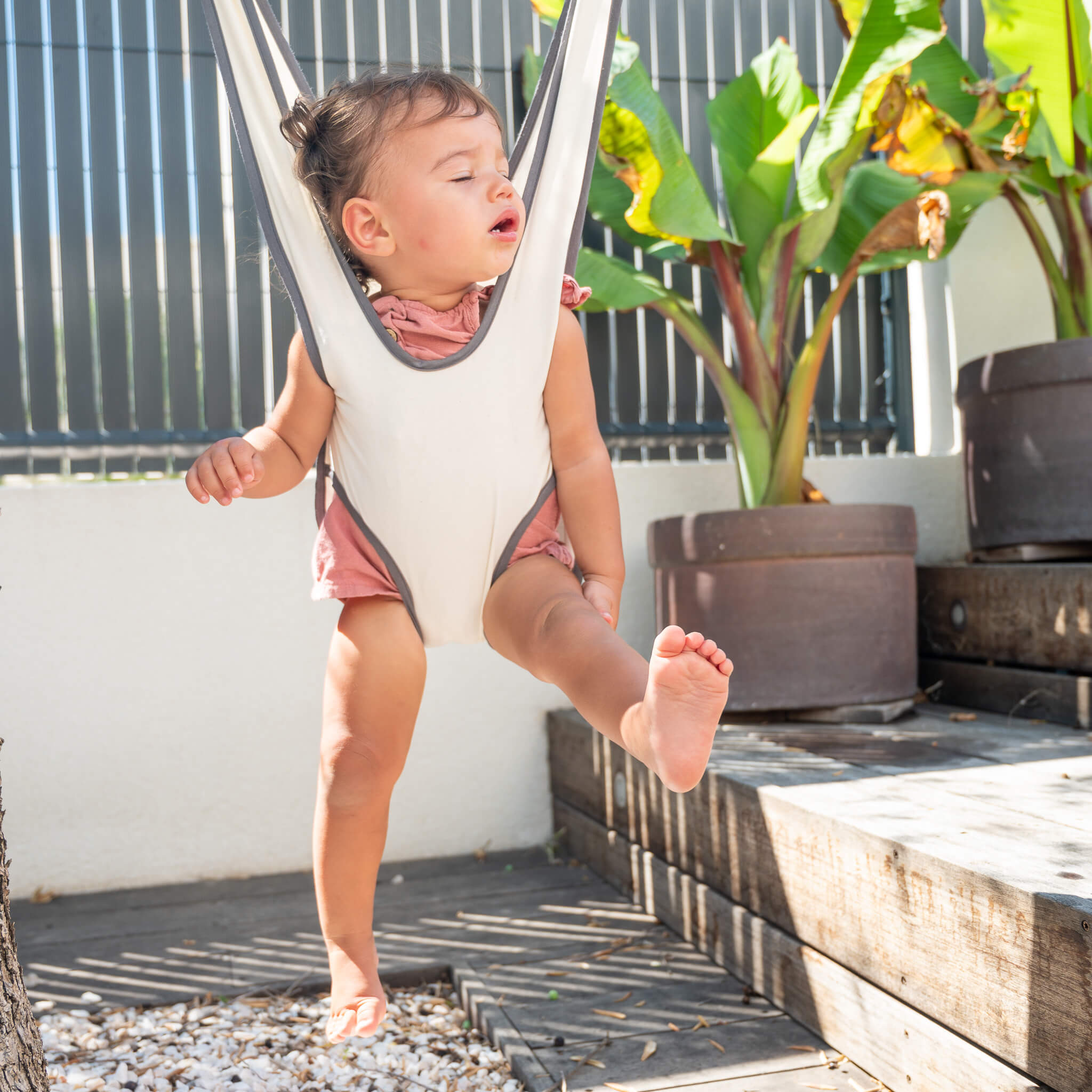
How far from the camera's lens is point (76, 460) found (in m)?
3.73

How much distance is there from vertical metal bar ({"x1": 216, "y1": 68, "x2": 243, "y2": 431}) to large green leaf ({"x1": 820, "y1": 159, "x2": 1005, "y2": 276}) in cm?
201

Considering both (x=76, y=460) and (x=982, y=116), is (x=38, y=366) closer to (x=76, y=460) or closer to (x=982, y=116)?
(x=76, y=460)

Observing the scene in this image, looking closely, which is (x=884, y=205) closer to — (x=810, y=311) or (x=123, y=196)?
(x=810, y=311)

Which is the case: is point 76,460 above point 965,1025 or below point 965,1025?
above

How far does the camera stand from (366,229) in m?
1.34

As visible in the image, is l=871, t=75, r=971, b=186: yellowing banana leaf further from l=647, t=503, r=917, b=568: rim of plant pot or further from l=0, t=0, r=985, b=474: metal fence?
l=0, t=0, r=985, b=474: metal fence

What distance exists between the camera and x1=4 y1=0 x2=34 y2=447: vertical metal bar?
12.0ft

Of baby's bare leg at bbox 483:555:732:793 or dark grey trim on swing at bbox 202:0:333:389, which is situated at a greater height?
dark grey trim on swing at bbox 202:0:333:389

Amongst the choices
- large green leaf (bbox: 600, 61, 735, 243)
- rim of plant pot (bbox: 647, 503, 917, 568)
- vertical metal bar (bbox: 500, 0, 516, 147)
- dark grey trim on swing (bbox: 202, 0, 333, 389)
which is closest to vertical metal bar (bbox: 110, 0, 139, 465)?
vertical metal bar (bbox: 500, 0, 516, 147)

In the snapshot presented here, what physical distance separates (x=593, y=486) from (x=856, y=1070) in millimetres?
1397

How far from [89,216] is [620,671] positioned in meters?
3.26

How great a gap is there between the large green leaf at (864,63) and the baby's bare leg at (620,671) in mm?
2130

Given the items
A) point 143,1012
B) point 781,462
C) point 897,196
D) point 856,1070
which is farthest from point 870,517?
point 143,1012

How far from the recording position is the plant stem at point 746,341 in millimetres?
3336
